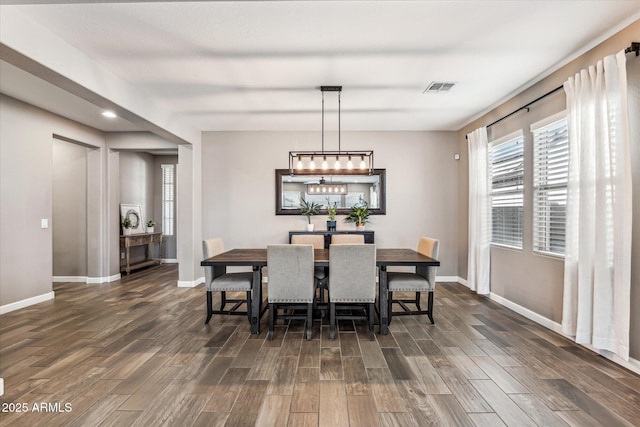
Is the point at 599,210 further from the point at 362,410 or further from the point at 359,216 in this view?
the point at 359,216

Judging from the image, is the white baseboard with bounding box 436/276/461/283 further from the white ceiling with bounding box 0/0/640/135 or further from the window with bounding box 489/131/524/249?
the white ceiling with bounding box 0/0/640/135

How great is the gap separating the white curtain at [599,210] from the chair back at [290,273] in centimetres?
239

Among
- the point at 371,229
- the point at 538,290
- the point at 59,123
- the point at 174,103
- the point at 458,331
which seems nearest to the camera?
the point at 458,331

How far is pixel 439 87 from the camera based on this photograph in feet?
11.6

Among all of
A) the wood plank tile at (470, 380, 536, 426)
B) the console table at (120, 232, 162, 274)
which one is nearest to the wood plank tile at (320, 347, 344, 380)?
the wood plank tile at (470, 380, 536, 426)

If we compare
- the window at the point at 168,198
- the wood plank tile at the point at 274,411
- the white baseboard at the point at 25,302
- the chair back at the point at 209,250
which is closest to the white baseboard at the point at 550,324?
the wood plank tile at the point at 274,411

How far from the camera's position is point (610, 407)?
1.89 m

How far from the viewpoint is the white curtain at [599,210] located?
7.59 ft

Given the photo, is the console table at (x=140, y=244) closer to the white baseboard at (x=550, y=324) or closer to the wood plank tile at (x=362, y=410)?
the wood plank tile at (x=362, y=410)

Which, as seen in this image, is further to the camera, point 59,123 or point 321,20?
point 59,123

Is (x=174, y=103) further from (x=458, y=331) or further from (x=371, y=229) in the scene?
(x=458, y=331)

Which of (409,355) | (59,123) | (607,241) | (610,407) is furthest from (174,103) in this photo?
(610,407)

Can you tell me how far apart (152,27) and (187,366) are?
2.69 meters

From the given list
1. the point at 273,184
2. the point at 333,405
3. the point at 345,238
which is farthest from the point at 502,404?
the point at 273,184
